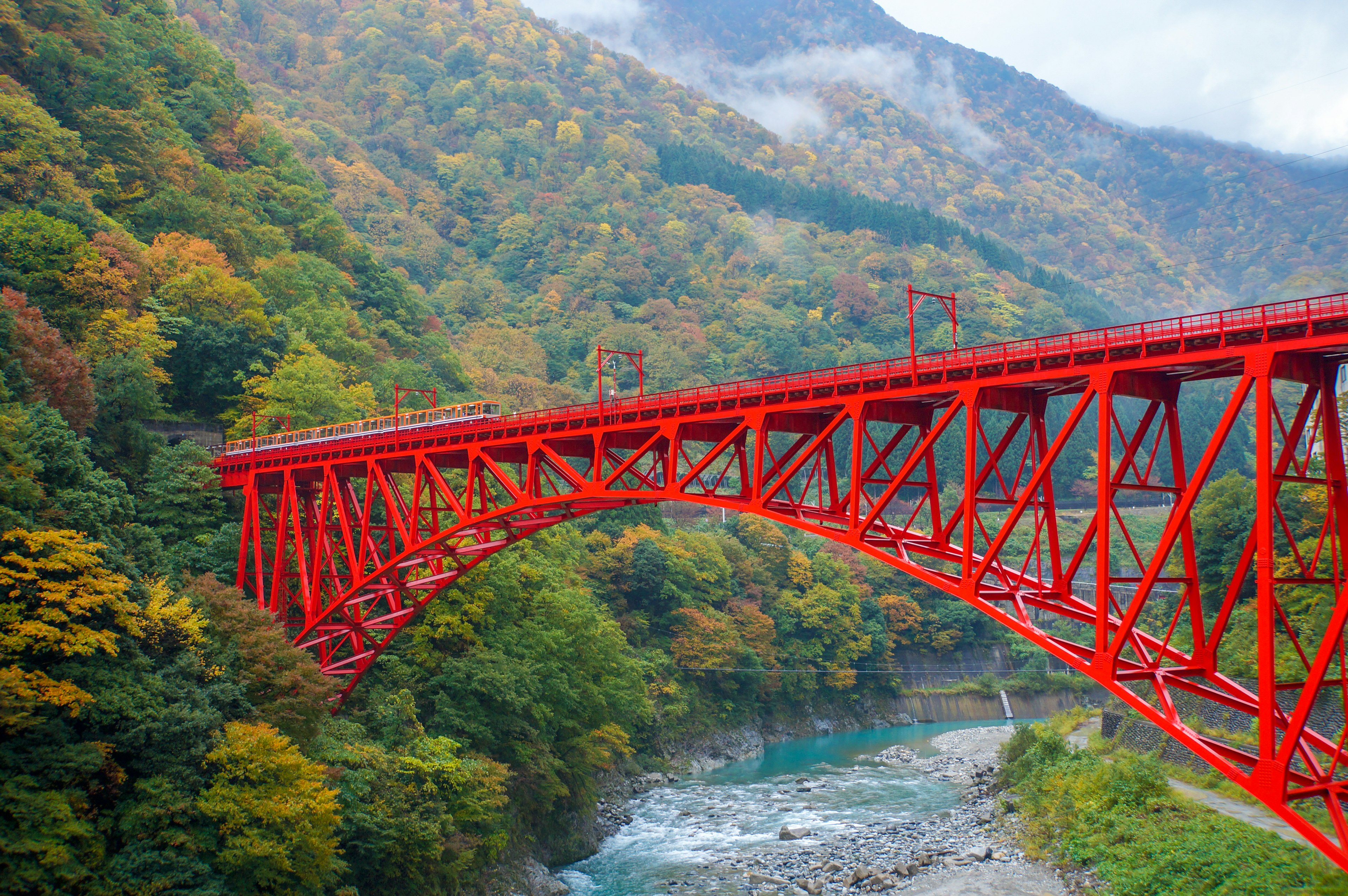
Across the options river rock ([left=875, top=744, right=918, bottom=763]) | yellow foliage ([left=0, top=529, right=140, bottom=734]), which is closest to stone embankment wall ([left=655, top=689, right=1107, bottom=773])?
river rock ([left=875, top=744, right=918, bottom=763])

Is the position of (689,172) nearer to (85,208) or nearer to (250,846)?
(85,208)

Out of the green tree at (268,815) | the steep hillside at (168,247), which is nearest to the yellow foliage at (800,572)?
the steep hillside at (168,247)

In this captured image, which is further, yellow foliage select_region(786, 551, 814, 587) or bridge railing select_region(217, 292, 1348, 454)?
yellow foliage select_region(786, 551, 814, 587)

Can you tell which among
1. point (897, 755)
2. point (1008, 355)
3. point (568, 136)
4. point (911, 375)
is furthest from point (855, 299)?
point (1008, 355)

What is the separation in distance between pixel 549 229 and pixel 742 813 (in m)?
103

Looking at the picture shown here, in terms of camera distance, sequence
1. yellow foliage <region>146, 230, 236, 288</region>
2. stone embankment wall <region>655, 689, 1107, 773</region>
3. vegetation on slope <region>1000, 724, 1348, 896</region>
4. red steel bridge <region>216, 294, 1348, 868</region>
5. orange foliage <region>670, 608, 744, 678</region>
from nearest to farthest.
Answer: red steel bridge <region>216, 294, 1348, 868</region>, vegetation on slope <region>1000, 724, 1348, 896</region>, yellow foliage <region>146, 230, 236, 288</region>, stone embankment wall <region>655, 689, 1107, 773</region>, orange foliage <region>670, 608, 744, 678</region>

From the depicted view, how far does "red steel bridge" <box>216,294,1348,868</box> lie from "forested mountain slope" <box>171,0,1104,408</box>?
181 feet

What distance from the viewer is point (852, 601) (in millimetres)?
84938

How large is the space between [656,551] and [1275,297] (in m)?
153

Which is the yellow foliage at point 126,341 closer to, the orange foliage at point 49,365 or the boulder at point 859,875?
the orange foliage at point 49,365

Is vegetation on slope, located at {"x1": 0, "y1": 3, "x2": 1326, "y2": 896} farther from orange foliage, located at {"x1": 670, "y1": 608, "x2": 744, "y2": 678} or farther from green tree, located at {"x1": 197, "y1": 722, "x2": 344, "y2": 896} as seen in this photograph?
orange foliage, located at {"x1": 670, "y1": 608, "x2": 744, "y2": 678}

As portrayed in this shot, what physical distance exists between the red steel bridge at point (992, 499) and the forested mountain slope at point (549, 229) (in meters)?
55.1

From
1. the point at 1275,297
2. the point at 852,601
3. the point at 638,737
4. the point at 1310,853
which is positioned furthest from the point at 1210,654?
the point at 1275,297

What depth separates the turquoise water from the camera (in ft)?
121
